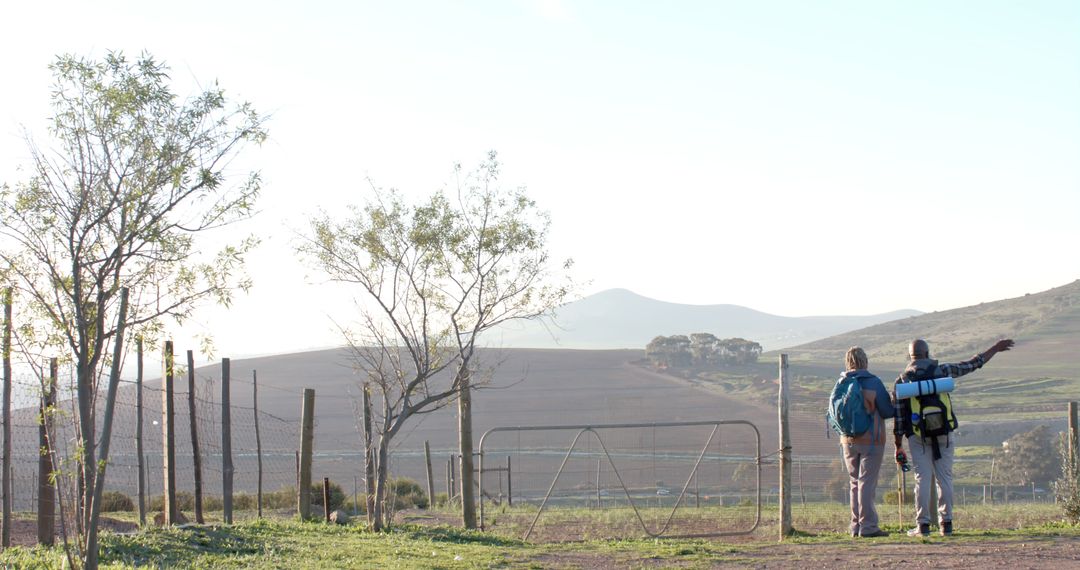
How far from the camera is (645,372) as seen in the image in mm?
80688

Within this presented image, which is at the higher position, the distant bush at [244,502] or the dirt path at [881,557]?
the dirt path at [881,557]

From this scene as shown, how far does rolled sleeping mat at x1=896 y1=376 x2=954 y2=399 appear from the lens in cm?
990

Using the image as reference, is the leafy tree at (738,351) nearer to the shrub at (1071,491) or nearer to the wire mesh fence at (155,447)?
the wire mesh fence at (155,447)

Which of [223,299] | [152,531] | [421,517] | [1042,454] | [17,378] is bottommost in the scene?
[1042,454]

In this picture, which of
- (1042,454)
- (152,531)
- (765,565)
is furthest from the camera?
(1042,454)

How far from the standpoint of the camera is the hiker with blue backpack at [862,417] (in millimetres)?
10312

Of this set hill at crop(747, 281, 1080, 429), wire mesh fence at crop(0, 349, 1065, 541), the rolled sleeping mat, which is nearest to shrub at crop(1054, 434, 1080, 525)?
wire mesh fence at crop(0, 349, 1065, 541)

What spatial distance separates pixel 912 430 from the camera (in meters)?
10.1

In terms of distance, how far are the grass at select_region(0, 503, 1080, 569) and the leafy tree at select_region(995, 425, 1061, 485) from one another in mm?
25916

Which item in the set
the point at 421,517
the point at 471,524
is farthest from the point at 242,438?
the point at 471,524

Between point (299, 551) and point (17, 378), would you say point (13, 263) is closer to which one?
point (17, 378)

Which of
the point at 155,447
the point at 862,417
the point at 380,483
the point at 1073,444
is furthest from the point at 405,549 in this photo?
the point at 155,447

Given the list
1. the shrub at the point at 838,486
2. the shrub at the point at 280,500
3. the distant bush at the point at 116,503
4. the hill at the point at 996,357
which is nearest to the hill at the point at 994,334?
the hill at the point at 996,357

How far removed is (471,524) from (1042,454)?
102 ft
